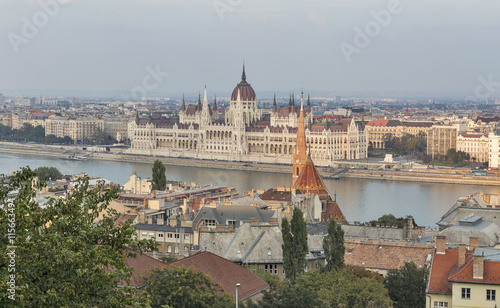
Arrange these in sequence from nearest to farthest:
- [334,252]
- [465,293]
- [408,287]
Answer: [465,293]
[408,287]
[334,252]

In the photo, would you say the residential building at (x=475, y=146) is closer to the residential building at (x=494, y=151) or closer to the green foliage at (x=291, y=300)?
the residential building at (x=494, y=151)

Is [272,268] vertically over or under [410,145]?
under

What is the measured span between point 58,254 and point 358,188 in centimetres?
3393

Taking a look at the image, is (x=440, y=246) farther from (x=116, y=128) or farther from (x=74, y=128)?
(x=116, y=128)

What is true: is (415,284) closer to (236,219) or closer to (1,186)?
(236,219)

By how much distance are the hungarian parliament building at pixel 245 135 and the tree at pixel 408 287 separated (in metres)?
39.4

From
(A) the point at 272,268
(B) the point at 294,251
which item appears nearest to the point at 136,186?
(A) the point at 272,268

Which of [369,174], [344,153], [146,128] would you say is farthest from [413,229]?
[146,128]

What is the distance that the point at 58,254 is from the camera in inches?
222

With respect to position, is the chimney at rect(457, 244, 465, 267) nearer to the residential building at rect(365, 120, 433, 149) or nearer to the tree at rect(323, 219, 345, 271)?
the tree at rect(323, 219, 345, 271)

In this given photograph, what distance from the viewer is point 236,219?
16.1 meters

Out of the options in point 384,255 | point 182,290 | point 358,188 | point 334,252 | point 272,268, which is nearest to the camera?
point 182,290

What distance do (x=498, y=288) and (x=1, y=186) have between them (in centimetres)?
578

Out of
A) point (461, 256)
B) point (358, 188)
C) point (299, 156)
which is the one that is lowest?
point (358, 188)
